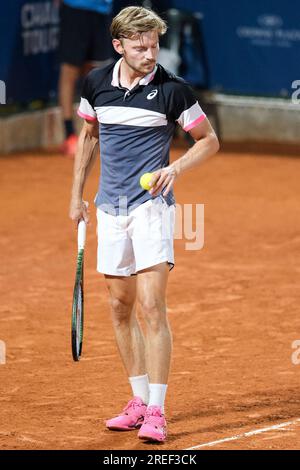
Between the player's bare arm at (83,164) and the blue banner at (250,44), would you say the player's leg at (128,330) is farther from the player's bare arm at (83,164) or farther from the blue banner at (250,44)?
the blue banner at (250,44)

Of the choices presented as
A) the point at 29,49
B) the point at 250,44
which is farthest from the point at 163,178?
the point at 250,44

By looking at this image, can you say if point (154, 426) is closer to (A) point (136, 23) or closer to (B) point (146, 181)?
(B) point (146, 181)

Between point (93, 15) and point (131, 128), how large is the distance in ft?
32.3

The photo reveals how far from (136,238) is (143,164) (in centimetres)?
39

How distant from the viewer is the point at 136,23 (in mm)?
6777

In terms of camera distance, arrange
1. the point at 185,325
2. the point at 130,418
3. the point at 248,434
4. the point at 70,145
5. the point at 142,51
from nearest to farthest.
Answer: the point at 142,51 → the point at 248,434 → the point at 130,418 → the point at 185,325 → the point at 70,145

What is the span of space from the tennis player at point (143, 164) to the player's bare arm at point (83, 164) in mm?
181

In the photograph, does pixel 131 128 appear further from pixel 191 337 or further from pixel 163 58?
pixel 163 58

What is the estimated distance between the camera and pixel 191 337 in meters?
9.32

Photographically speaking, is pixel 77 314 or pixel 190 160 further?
pixel 77 314

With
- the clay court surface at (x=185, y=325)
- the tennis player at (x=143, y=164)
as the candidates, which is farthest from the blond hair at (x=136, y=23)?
the clay court surface at (x=185, y=325)

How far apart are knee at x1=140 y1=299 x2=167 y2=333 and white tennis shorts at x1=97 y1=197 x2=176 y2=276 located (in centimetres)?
20

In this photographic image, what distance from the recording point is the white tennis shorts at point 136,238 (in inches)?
271
